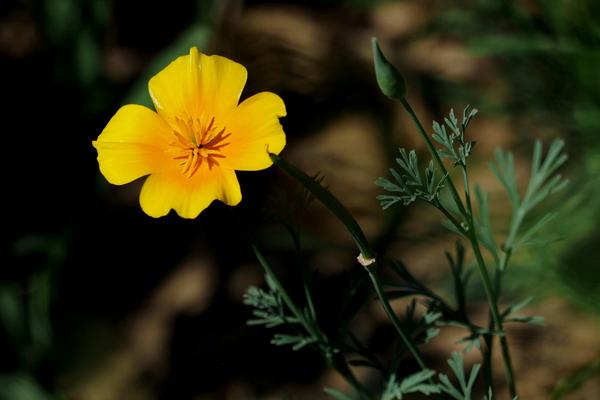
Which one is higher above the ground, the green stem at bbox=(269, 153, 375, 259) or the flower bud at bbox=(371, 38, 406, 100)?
the flower bud at bbox=(371, 38, 406, 100)

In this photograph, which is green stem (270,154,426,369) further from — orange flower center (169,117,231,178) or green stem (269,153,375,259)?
orange flower center (169,117,231,178)

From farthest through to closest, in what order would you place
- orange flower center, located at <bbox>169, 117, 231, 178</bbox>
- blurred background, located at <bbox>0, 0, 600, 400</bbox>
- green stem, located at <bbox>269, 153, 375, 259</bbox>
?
blurred background, located at <bbox>0, 0, 600, 400</bbox> → orange flower center, located at <bbox>169, 117, 231, 178</bbox> → green stem, located at <bbox>269, 153, 375, 259</bbox>

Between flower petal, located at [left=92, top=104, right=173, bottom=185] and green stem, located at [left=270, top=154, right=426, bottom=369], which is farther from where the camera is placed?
flower petal, located at [left=92, top=104, right=173, bottom=185]

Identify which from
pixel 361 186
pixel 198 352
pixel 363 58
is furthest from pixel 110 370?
pixel 363 58

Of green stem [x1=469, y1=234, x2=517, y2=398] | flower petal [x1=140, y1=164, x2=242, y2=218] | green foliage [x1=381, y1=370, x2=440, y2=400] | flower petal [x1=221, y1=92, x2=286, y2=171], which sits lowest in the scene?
green foliage [x1=381, y1=370, x2=440, y2=400]

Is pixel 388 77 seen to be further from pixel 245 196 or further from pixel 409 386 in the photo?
pixel 245 196

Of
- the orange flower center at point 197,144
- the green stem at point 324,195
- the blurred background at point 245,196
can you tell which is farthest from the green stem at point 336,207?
the blurred background at point 245,196

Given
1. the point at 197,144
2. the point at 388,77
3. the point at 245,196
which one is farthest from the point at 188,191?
the point at 245,196

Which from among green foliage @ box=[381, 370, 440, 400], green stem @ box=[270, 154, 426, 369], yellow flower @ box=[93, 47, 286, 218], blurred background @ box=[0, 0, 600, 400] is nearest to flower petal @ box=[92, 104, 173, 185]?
yellow flower @ box=[93, 47, 286, 218]
